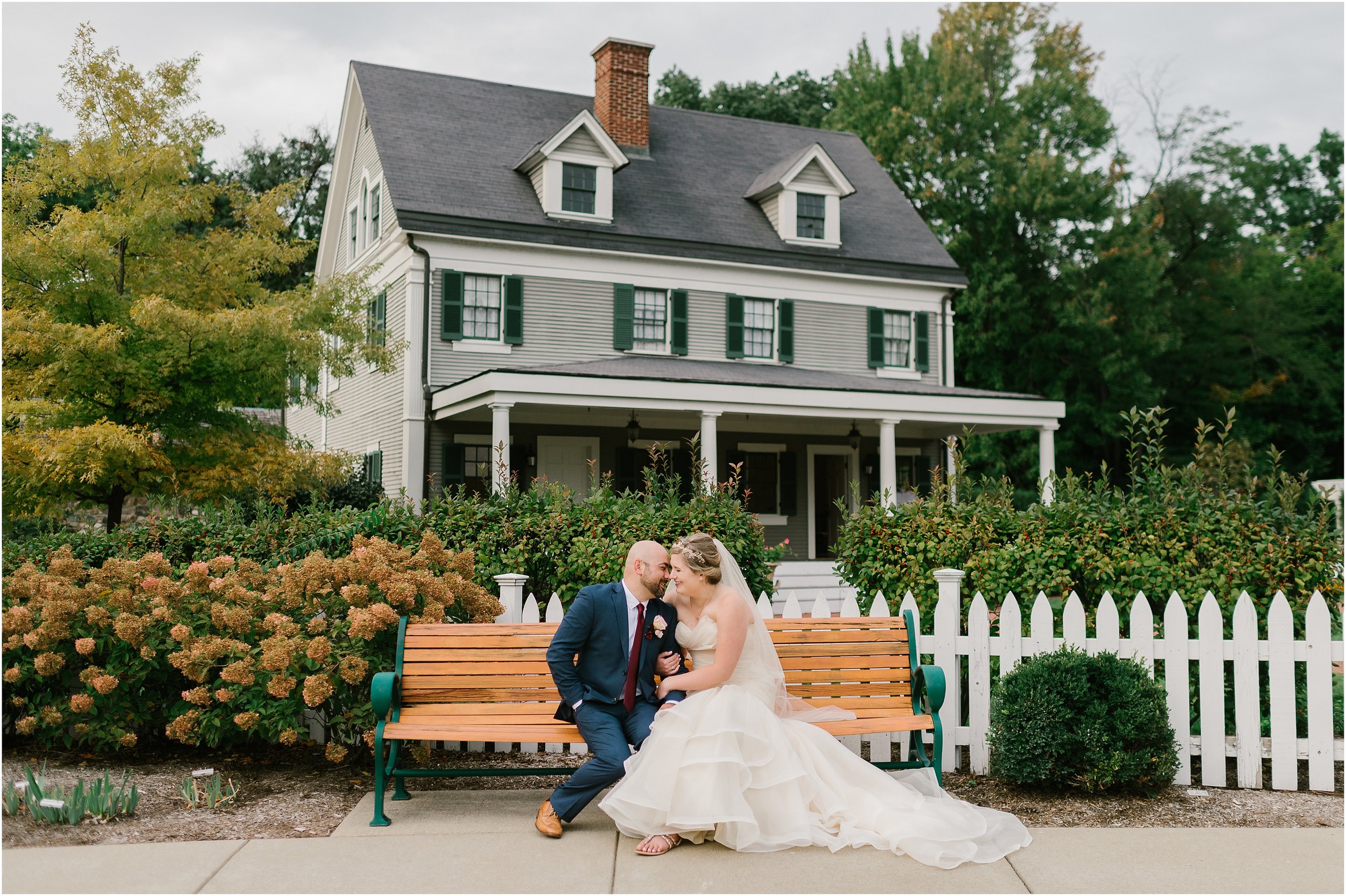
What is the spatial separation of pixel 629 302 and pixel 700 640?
50.1 ft

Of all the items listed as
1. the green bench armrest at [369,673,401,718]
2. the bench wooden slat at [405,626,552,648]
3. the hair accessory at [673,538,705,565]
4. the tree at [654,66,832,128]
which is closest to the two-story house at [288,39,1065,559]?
the bench wooden slat at [405,626,552,648]

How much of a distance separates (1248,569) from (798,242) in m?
15.9

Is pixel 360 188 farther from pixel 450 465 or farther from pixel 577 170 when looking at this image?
pixel 450 465

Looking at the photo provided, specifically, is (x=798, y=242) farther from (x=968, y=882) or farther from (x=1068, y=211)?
(x=968, y=882)

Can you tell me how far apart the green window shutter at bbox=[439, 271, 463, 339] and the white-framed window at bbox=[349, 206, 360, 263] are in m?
4.21

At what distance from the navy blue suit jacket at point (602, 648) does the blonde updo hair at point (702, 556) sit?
269 mm

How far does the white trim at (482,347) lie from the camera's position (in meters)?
18.7

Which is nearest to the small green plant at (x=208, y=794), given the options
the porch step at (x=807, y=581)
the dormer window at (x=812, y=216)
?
the porch step at (x=807, y=581)

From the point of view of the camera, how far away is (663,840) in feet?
15.0

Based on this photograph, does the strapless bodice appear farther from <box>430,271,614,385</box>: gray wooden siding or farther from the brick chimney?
the brick chimney

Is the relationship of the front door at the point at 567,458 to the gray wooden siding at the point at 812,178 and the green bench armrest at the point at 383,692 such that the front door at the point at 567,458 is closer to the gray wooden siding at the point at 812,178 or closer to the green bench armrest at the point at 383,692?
the gray wooden siding at the point at 812,178

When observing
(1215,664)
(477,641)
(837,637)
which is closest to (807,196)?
(1215,664)

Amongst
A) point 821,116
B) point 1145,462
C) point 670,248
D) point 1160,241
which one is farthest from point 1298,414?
point 1145,462

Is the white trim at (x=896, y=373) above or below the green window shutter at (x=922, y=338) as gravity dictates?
below
